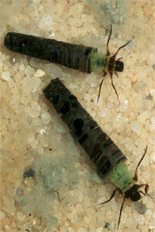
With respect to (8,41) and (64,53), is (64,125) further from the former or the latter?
(8,41)

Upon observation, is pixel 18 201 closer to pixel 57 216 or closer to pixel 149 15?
pixel 57 216

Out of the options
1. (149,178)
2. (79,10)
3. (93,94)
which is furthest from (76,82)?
(149,178)

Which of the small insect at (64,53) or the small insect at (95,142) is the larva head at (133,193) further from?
the small insect at (64,53)

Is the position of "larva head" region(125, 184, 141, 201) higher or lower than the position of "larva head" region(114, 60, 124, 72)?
lower

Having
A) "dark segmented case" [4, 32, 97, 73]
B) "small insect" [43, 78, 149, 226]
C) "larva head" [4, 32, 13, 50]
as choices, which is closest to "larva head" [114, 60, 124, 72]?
"dark segmented case" [4, 32, 97, 73]

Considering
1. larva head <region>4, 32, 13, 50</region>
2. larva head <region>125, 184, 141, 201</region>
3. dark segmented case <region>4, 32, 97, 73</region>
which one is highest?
dark segmented case <region>4, 32, 97, 73</region>

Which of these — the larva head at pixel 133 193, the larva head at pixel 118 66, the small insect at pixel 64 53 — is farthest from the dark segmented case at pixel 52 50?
the larva head at pixel 133 193

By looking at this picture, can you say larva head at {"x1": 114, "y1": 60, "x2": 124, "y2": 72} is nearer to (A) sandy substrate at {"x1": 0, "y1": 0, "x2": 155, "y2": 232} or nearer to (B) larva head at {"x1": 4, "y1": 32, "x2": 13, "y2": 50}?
(A) sandy substrate at {"x1": 0, "y1": 0, "x2": 155, "y2": 232}
